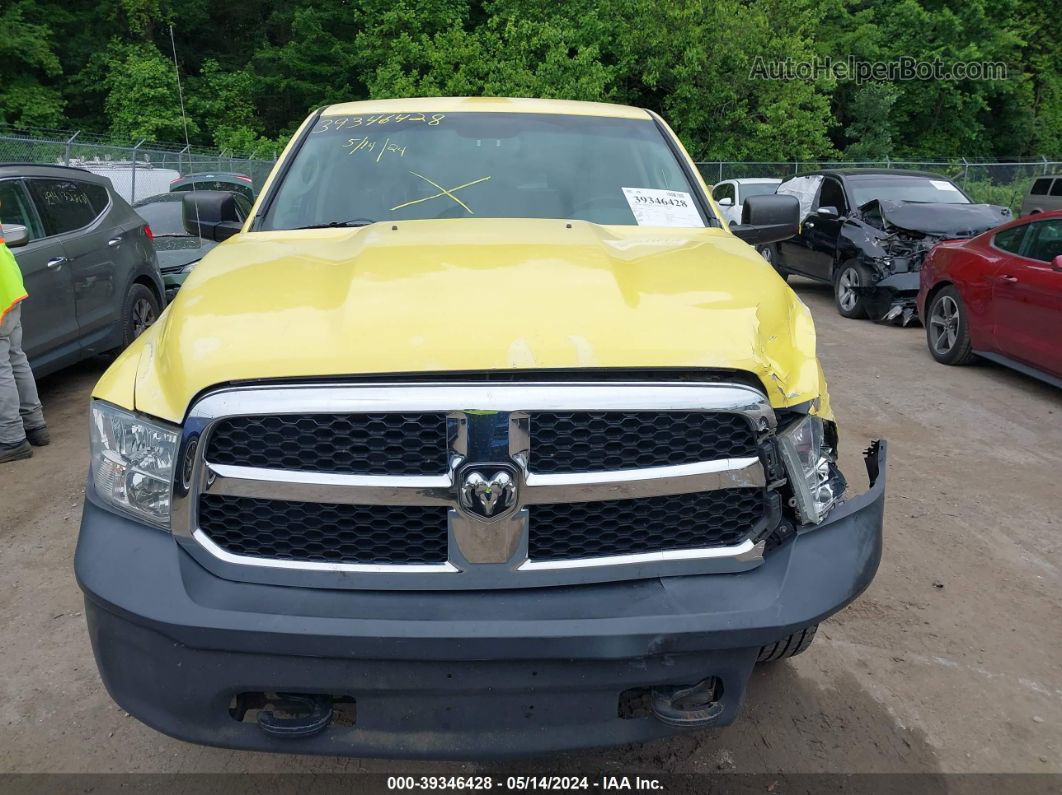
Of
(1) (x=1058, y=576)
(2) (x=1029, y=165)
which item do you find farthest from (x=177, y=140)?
(1) (x=1058, y=576)

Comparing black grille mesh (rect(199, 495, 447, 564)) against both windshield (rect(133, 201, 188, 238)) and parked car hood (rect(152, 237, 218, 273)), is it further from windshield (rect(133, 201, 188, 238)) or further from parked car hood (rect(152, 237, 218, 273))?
windshield (rect(133, 201, 188, 238))

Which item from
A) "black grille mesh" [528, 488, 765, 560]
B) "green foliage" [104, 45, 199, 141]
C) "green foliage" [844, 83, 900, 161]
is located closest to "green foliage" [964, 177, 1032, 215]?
"green foliage" [844, 83, 900, 161]

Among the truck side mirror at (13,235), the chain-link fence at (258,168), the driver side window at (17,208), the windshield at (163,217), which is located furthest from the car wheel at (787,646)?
the chain-link fence at (258,168)

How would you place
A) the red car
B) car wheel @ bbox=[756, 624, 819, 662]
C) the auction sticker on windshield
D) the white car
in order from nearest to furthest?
car wheel @ bbox=[756, 624, 819, 662], the auction sticker on windshield, the red car, the white car

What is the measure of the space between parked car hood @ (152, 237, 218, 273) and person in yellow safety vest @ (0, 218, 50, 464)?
3407 mm

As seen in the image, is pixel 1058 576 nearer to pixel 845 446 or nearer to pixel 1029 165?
pixel 845 446

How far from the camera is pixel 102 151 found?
18672 mm

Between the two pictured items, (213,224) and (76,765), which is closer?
(76,765)

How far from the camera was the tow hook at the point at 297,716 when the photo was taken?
194cm

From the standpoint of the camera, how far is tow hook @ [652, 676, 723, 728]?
2.00 meters

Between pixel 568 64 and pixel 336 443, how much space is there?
25565 mm

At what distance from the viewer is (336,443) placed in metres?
1.91

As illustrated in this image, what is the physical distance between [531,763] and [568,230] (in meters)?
1.76

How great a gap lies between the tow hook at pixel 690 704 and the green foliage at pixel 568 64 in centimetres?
2446
